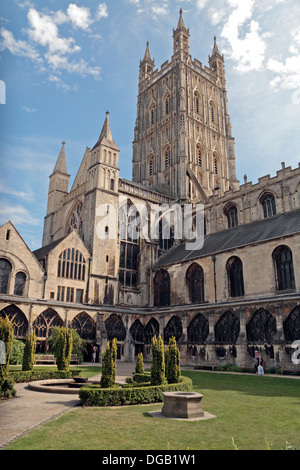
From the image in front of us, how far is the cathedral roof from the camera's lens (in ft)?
106

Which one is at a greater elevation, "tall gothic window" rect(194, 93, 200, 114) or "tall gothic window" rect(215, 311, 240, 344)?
"tall gothic window" rect(194, 93, 200, 114)

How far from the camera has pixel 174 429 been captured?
882cm

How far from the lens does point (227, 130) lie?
213 feet

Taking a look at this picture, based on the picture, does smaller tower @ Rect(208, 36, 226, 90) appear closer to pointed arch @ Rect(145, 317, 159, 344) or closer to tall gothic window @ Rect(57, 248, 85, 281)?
tall gothic window @ Rect(57, 248, 85, 281)

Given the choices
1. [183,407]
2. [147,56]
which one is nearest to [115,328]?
[183,407]

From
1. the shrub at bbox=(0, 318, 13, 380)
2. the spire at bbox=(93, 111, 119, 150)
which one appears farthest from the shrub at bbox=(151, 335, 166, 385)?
the spire at bbox=(93, 111, 119, 150)

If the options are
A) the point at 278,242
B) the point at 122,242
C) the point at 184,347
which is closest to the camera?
the point at 278,242

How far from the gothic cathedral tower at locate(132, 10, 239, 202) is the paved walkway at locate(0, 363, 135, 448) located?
40.4 meters

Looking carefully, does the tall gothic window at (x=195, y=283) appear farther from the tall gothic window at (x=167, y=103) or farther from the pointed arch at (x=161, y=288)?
the tall gothic window at (x=167, y=103)

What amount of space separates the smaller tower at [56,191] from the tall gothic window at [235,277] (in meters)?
27.3

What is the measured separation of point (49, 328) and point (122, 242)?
47.7 feet

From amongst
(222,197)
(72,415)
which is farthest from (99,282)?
(72,415)

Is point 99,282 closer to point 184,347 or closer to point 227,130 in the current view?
point 184,347

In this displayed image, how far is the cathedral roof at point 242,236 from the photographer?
106 feet
